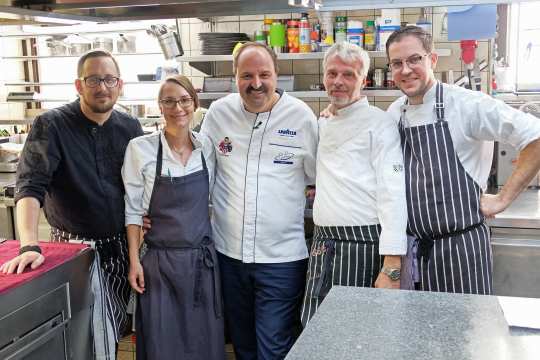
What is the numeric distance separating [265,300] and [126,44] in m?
3.12

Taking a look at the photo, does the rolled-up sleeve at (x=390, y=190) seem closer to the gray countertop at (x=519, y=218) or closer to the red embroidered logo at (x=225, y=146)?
the red embroidered logo at (x=225, y=146)

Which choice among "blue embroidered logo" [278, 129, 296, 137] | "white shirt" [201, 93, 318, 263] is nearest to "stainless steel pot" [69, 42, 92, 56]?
"white shirt" [201, 93, 318, 263]

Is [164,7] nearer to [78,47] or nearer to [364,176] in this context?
[364,176]

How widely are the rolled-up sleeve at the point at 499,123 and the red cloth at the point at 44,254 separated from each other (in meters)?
1.47

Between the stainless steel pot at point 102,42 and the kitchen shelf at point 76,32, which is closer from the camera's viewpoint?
the kitchen shelf at point 76,32

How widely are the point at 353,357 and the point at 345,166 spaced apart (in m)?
1.05

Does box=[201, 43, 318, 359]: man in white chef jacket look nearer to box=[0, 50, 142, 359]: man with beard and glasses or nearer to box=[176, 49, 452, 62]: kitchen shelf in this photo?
box=[0, 50, 142, 359]: man with beard and glasses

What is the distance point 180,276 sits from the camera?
2223 millimetres

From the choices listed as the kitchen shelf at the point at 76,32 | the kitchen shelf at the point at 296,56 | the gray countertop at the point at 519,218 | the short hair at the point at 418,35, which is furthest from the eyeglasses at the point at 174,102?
the kitchen shelf at the point at 76,32

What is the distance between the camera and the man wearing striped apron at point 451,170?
6.72 feet

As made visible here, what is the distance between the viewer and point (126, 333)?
2564mm

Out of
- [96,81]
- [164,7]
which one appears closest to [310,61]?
[96,81]

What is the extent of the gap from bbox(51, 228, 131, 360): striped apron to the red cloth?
109 mm

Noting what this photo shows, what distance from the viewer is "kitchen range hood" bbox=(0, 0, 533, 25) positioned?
4.91 feet
